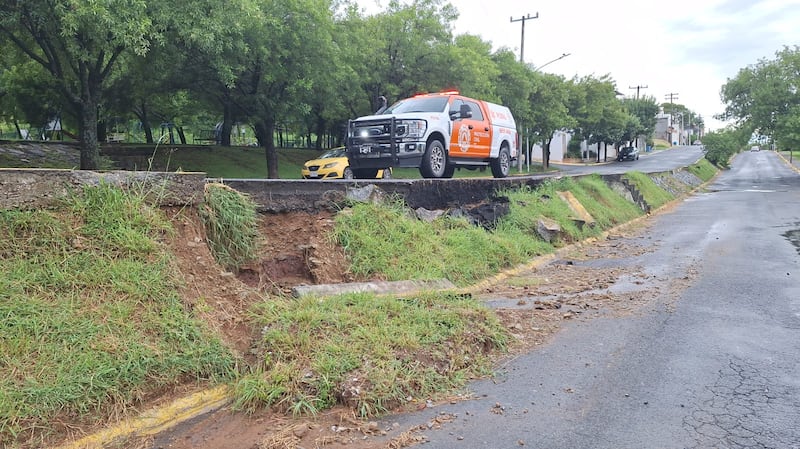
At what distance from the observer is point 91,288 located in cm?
447

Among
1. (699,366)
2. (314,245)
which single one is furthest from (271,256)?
(699,366)

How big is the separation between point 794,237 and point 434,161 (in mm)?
8454

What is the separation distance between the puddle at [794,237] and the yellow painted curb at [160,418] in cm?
1132

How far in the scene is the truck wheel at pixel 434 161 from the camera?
460 inches

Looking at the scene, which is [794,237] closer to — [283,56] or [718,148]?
A: [283,56]

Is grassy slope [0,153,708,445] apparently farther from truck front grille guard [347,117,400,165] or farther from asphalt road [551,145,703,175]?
asphalt road [551,145,703,175]

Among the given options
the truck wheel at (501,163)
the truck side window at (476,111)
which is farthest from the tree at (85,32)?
the truck wheel at (501,163)

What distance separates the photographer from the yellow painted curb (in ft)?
11.8

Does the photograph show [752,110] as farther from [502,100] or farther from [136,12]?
[136,12]

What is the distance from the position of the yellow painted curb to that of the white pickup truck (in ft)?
25.6

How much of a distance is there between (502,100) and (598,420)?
33281 millimetres

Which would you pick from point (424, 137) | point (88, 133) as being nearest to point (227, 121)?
point (88, 133)

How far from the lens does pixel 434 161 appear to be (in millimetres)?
11953

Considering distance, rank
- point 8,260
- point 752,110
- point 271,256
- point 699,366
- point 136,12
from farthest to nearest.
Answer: point 752,110 < point 136,12 < point 271,256 < point 699,366 < point 8,260
